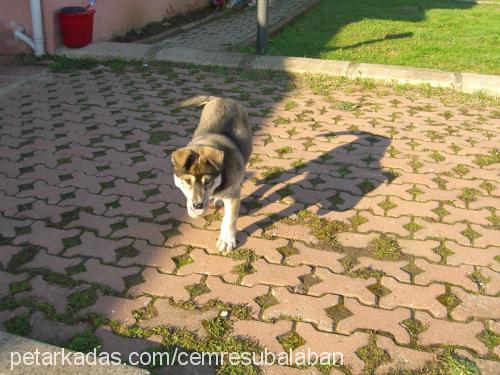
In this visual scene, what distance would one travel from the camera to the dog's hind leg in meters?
4.30

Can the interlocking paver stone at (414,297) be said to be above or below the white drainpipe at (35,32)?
below

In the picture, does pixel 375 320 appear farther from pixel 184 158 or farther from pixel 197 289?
pixel 184 158

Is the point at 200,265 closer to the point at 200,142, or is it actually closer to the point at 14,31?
the point at 200,142

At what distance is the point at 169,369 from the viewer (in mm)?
3182

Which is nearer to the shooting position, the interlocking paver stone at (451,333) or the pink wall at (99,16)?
the interlocking paver stone at (451,333)

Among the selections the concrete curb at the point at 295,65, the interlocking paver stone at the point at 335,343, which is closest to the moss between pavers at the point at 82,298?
the interlocking paver stone at the point at 335,343

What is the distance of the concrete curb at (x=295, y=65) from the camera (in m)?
9.09

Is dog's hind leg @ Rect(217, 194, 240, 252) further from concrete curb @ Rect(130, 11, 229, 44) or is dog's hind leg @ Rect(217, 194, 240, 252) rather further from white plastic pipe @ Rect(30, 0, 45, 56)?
concrete curb @ Rect(130, 11, 229, 44)

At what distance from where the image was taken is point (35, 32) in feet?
31.8

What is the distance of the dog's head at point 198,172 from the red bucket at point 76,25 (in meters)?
7.31

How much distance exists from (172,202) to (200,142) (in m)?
1.07

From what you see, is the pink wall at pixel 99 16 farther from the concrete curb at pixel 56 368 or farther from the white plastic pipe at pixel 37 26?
the concrete curb at pixel 56 368

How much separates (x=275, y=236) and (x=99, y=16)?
839 centimetres

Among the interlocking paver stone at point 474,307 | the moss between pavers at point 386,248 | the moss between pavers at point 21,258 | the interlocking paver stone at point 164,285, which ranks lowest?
the interlocking paver stone at point 164,285
